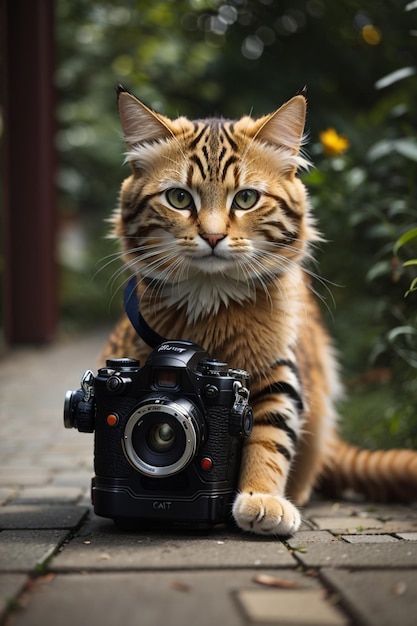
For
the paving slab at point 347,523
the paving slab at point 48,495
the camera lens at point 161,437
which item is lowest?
the paving slab at point 48,495

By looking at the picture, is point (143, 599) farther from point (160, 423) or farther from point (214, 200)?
point (214, 200)

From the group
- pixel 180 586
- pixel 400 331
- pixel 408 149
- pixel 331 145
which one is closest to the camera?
pixel 180 586

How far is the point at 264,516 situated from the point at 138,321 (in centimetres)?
73

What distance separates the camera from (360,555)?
80.0 inches

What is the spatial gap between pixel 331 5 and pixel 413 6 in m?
1.91

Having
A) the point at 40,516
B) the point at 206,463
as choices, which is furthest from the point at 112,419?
the point at 40,516

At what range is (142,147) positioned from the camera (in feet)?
8.25

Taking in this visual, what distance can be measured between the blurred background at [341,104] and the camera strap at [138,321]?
13 centimetres

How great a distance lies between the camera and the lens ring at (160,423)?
2.17m

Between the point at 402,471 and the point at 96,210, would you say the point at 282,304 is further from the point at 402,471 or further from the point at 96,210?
the point at 96,210

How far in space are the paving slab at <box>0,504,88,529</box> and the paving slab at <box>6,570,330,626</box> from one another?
604 mm

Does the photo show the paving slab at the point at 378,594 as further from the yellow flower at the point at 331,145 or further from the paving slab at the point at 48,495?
the yellow flower at the point at 331,145

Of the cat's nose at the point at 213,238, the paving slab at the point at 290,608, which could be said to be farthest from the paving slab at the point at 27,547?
the cat's nose at the point at 213,238

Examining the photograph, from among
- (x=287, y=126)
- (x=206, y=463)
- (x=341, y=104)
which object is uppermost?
(x=341, y=104)
